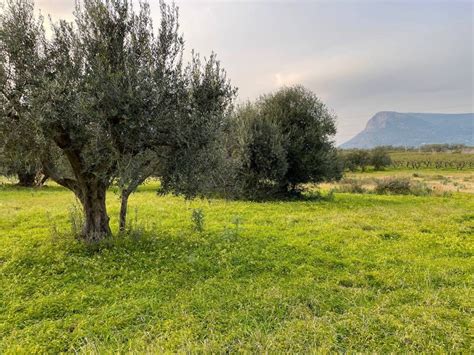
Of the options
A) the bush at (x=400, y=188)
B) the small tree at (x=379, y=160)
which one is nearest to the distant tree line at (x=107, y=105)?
the bush at (x=400, y=188)

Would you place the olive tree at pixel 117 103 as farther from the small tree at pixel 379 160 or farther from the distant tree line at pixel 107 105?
the small tree at pixel 379 160

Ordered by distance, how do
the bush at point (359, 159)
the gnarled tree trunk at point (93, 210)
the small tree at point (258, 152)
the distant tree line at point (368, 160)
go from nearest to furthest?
1. the gnarled tree trunk at point (93, 210)
2. the small tree at point (258, 152)
3. the bush at point (359, 159)
4. the distant tree line at point (368, 160)

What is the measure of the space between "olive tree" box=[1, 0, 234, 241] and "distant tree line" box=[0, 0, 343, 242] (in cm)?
3

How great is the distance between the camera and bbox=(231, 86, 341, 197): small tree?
19.9 metres

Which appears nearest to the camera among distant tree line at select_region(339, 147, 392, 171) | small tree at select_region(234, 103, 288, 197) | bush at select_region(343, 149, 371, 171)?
small tree at select_region(234, 103, 288, 197)

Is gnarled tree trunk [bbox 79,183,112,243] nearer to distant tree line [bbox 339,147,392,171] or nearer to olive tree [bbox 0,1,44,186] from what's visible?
olive tree [bbox 0,1,44,186]

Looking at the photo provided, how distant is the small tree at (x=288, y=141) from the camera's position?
65.4 feet

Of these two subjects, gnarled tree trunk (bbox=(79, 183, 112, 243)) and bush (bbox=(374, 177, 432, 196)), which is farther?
bush (bbox=(374, 177, 432, 196))

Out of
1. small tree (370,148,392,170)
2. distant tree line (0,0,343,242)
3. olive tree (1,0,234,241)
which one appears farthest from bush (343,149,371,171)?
olive tree (1,0,234,241)

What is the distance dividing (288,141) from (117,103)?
14.7 m

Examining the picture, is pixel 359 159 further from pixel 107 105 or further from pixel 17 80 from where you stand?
pixel 17 80

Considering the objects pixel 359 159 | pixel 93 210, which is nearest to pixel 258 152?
pixel 93 210

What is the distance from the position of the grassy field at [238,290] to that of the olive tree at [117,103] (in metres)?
1.90

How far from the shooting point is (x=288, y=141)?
20.3 m
